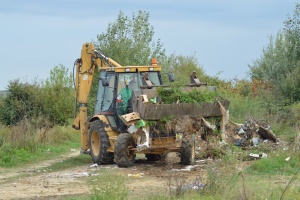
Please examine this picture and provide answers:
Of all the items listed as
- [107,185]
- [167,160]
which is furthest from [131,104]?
[107,185]

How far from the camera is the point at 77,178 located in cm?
1841

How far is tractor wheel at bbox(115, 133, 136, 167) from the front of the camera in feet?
65.9

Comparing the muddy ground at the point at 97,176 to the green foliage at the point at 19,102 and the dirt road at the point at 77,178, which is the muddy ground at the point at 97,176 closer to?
the dirt road at the point at 77,178

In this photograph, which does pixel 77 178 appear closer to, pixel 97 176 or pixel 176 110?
pixel 97 176

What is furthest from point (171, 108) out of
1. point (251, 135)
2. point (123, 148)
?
point (251, 135)

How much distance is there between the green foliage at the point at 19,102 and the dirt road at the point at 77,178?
1923 cm

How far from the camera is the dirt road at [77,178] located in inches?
606

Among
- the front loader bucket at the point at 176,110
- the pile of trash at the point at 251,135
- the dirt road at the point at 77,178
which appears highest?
the front loader bucket at the point at 176,110

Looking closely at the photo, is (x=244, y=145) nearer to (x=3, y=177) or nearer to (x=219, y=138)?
(x=219, y=138)

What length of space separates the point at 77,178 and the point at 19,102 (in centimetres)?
2512

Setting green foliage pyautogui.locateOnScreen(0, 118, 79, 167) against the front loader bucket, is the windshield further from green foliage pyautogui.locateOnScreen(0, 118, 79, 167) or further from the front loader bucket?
green foliage pyautogui.locateOnScreen(0, 118, 79, 167)

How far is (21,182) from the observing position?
59.4 feet

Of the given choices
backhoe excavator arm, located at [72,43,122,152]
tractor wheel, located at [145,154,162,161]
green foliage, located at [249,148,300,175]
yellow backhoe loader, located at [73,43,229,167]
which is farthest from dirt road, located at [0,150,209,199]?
backhoe excavator arm, located at [72,43,122,152]

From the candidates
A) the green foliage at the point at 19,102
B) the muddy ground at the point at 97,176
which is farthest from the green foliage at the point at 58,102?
the muddy ground at the point at 97,176
